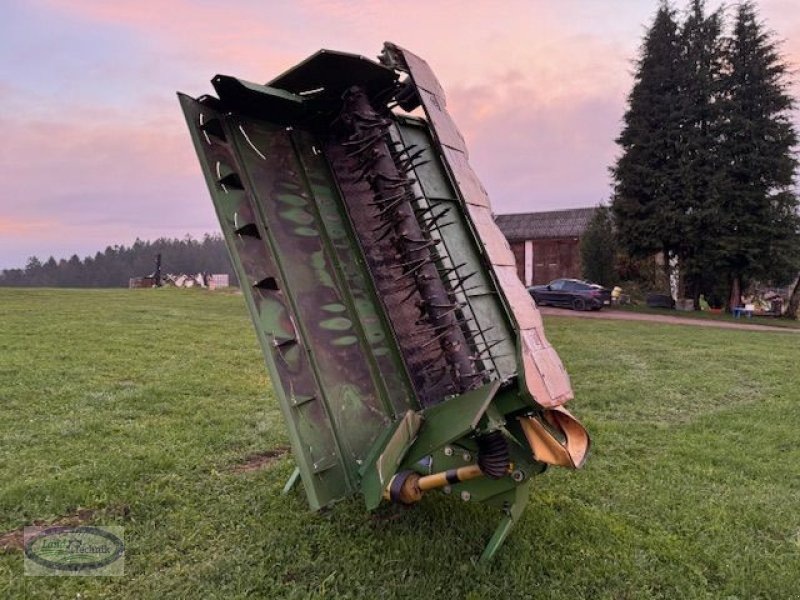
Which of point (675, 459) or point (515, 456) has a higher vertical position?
point (515, 456)

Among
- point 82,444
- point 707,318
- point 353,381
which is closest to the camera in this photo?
point 353,381

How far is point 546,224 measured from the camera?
37906 millimetres

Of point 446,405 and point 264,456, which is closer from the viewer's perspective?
point 446,405

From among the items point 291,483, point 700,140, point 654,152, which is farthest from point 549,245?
point 291,483

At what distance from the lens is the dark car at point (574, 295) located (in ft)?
83.3

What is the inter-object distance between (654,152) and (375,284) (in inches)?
1038

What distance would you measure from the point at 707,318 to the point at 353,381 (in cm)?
2410

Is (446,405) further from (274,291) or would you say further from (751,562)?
(751,562)

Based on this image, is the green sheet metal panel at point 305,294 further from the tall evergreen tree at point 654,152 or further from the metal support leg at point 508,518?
the tall evergreen tree at point 654,152

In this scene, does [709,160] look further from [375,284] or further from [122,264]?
[122,264]

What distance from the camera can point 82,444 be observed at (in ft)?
17.2

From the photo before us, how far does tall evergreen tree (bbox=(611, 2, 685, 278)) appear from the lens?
2605 cm

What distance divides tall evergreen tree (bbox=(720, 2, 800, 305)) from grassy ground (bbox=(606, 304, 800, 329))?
6.08 ft

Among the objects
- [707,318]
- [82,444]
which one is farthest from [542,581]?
[707,318]
